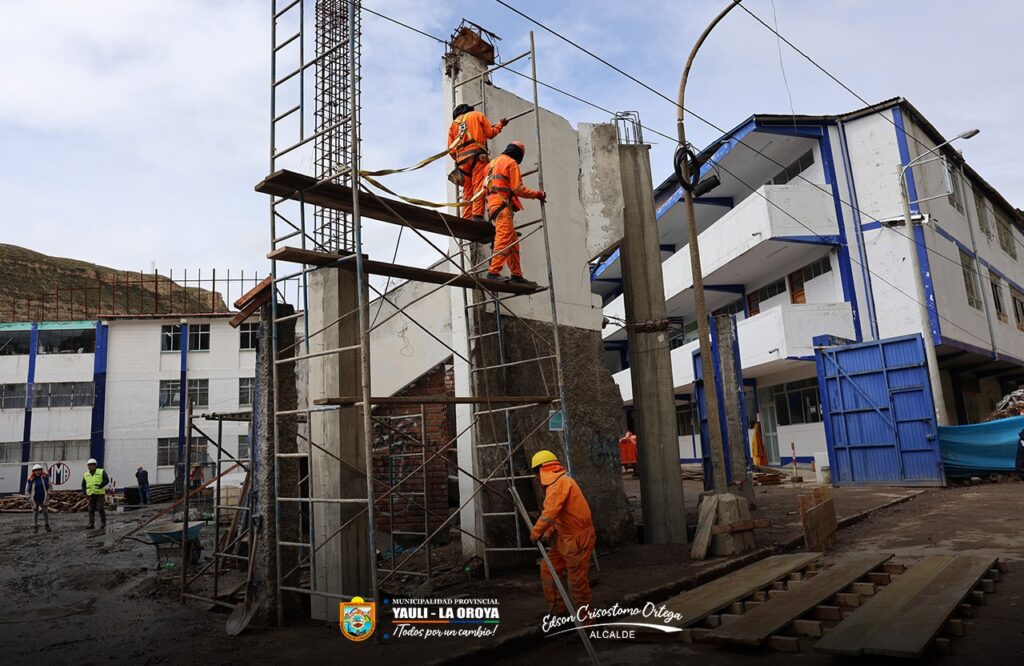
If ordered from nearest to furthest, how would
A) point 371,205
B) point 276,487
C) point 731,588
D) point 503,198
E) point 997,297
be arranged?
point 731,588 < point 276,487 < point 371,205 < point 503,198 < point 997,297

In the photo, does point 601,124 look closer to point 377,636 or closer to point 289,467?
point 289,467

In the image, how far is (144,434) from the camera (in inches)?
1384

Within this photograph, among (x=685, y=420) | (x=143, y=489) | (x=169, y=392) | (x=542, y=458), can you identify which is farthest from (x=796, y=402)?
(x=169, y=392)

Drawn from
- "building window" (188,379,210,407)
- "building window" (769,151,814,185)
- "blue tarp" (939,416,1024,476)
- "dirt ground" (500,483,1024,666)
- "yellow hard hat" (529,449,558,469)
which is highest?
"building window" (769,151,814,185)

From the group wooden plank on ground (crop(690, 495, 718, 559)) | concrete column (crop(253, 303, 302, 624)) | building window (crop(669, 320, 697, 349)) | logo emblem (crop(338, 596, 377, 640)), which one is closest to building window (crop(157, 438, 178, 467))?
building window (crop(669, 320, 697, 349))

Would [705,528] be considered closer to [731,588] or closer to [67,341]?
[731,588]

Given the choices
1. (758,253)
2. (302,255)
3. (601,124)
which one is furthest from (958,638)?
(758,253)

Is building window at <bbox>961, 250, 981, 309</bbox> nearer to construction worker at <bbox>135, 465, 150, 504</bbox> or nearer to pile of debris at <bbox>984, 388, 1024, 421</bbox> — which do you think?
pile of debris at <bbox>984, 388, 1024, 421</bbox>

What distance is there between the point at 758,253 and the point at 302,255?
1748 centimetres

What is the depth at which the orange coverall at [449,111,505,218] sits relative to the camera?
8570mm

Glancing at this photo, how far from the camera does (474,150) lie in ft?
28.1

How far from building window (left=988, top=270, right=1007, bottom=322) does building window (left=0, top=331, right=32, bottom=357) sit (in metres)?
42.8

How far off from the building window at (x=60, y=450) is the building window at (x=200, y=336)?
698cm

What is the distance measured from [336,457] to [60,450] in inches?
1402
